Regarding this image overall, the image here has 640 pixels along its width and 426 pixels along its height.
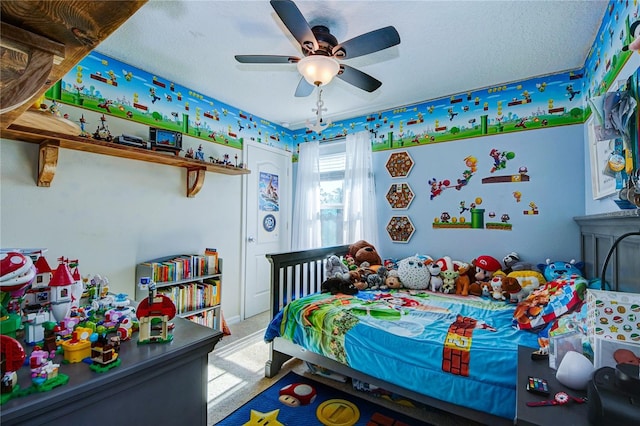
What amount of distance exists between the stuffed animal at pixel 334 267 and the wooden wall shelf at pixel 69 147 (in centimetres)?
144

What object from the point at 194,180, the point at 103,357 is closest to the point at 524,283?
the point at 103,357

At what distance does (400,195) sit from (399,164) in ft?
1.17

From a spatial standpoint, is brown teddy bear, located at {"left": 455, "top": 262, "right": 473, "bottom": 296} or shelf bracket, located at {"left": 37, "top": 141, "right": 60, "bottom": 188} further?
brown teddy bear, located at {"left": 455, "top": 262, "right": 473, "bottom": 296}

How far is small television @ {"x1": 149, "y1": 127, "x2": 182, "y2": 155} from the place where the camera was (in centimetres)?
247

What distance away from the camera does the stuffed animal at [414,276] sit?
8.79ft

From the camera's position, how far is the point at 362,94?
294cm

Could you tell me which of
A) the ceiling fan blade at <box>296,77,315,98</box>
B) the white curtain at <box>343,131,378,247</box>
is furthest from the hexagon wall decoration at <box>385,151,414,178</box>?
the ceiling fan blade at <box>296,77,315,98</box>

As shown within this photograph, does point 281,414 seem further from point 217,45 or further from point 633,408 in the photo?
point 217,45

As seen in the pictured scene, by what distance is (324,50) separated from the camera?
1.80 m

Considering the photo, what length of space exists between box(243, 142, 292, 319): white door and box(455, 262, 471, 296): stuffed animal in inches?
86.9

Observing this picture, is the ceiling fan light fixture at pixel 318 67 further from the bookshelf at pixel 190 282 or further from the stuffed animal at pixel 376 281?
the bookshelf at pixel 190 282

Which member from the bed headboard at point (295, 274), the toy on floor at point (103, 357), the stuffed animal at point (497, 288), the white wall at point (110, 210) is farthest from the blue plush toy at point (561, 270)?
the white wall at point (110, 210)

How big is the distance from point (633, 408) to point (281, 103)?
3267 mm

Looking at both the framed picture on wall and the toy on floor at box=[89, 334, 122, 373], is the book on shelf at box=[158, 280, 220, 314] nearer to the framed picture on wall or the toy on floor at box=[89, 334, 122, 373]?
the toy on floor at box=[89, 334, 122, 373]
